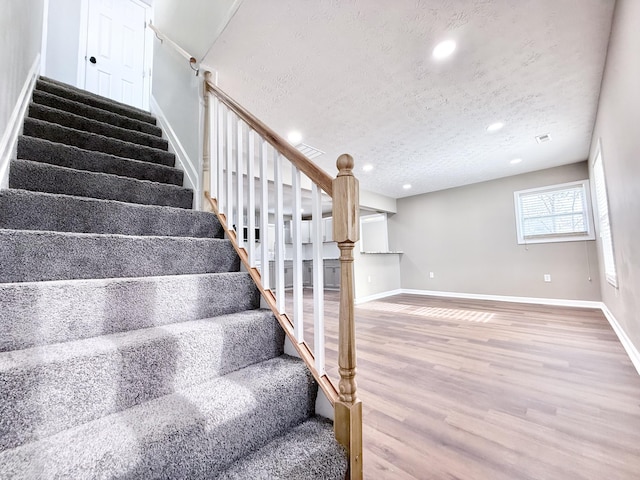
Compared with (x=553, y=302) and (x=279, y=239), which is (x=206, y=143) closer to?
(x=279, y=239)

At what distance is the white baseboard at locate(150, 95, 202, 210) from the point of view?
2156 millimetres

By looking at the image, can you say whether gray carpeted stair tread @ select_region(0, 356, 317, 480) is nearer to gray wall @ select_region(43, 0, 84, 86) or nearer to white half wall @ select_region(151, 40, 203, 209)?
white half wall @ select_region(151, 40, 203, 209)

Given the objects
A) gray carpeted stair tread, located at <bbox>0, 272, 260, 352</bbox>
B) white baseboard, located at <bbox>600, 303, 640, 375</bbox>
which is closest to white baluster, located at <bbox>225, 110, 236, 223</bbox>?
gray carpeted stair tread, located at <bbox>0, 272, 260, 352</bbox>

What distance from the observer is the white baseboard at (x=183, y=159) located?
216 cm

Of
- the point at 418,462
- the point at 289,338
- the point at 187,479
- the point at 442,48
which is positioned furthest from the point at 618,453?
the point at 442,48

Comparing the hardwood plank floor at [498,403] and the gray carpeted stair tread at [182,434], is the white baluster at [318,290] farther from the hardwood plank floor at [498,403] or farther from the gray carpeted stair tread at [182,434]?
the hardwood plank floor at [498,403]

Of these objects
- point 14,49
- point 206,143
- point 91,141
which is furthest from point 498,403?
point 14,49

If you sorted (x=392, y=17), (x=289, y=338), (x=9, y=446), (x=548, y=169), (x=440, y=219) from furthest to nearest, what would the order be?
(x=440, y=219)
(x=548, y=169)
(x=392, y=17)
(x=289, y=338)
(x=9, y=446)

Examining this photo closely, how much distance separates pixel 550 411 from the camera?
1.52m

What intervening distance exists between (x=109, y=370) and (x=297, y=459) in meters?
0.65

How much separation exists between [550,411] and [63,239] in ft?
8.38

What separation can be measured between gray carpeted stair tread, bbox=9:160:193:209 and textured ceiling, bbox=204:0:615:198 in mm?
1106

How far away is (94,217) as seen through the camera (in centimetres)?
144

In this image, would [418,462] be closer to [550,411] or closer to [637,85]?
[550,411]
